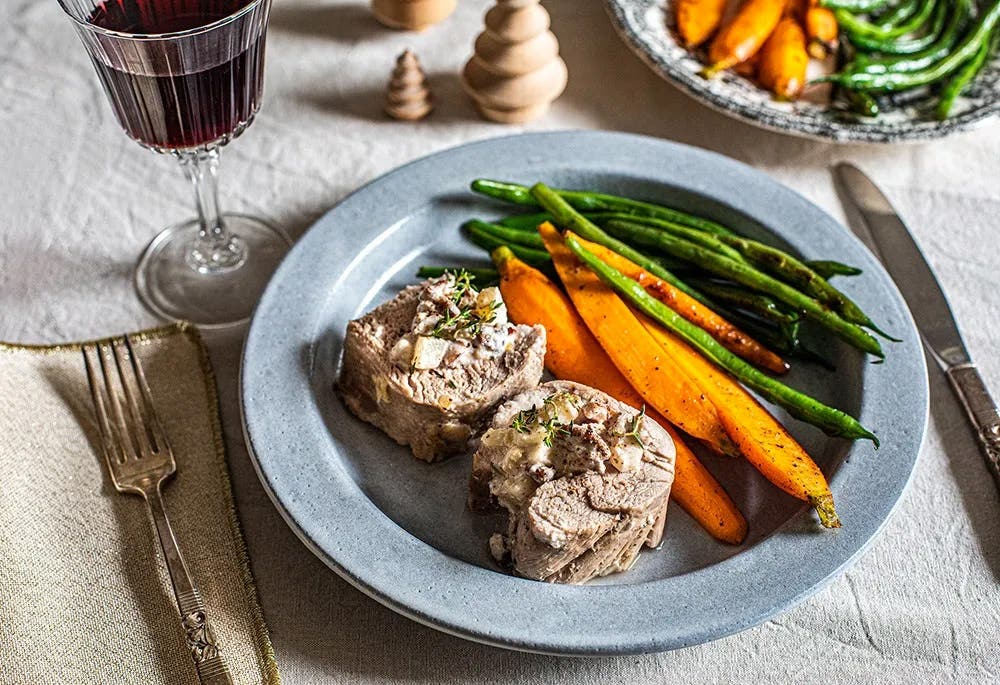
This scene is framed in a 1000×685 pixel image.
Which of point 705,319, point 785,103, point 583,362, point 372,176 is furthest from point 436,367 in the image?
point 785,103

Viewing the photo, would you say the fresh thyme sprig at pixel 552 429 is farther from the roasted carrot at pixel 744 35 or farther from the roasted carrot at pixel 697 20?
the roasted carrot at pixel 697 20

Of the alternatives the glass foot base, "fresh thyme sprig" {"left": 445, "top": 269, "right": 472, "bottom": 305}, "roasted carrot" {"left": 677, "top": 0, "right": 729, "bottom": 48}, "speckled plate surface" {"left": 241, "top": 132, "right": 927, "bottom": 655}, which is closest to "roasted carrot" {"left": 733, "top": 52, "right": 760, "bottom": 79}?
"roasted carrot" {"left": 677, "top": 0, "right": 729, "bottom": 48}

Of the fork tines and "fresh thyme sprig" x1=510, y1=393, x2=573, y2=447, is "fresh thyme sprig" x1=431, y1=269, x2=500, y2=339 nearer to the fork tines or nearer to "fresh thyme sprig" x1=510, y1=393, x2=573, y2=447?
"fresh thyme sprig" x1=510, y1=393, x2=573, y2=447

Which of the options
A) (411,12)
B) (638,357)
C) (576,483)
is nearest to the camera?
(576,483)

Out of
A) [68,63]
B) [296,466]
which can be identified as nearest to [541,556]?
[296,466]

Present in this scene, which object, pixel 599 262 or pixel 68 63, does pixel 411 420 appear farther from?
pixel 68 63

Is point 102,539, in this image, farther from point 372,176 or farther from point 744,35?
point 744,35

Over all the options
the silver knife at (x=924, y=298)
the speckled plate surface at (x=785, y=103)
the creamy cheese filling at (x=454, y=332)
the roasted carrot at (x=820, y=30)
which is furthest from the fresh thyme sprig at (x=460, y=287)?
the roasted carrot at (x=820, y=30)
